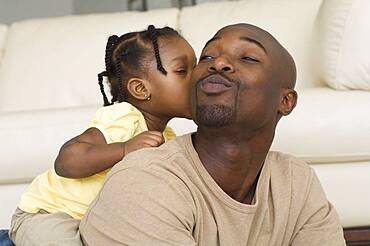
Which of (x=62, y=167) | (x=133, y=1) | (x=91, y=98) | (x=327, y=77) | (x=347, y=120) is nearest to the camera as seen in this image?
(x=62, y=167)

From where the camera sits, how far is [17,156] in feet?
6.20

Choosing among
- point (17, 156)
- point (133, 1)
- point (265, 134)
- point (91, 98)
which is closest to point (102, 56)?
point (91, 98)

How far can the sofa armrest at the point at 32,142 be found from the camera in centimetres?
189

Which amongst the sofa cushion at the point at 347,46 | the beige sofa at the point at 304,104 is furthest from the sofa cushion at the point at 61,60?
the sofa cushion at the point at 347,46

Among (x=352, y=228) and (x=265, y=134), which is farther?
(x=352, y=228)

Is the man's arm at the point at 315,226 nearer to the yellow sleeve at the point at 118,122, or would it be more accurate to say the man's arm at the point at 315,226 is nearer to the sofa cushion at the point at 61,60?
the yellow sleeve at the point at 118,122

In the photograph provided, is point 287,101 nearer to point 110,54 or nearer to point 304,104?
point 110,54

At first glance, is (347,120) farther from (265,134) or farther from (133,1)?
(133,1)

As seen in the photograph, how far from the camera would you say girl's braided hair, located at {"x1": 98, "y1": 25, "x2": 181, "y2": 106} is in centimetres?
147

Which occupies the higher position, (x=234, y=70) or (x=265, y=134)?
(x=234, y=70)

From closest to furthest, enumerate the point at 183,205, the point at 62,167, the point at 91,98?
the point at 183,205
the point at 62,167
the point at 91,98

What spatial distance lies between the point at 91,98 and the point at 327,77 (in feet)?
2.99

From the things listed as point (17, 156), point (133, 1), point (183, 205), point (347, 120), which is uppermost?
point (183, 205)

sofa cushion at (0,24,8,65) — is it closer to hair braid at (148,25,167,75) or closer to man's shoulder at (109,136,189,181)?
hair braid at (148,25,167,75)
